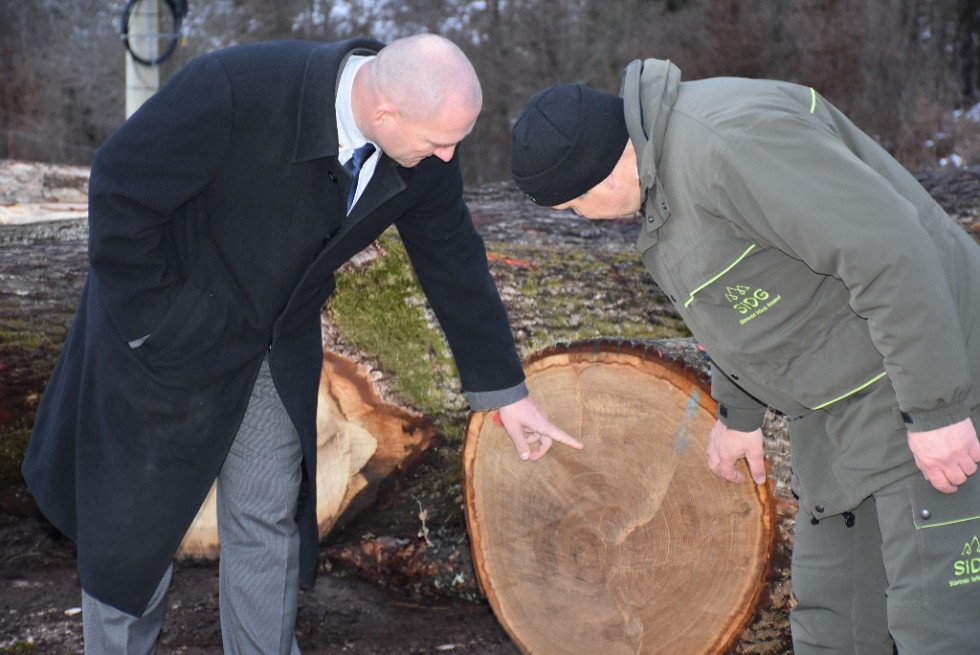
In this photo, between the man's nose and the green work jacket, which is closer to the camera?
the green work jacket

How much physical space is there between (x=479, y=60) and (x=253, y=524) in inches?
556

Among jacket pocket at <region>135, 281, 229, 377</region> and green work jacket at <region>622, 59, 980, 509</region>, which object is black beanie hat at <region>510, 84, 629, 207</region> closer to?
green work jacket at <region>622, 59, 980, 509</region>

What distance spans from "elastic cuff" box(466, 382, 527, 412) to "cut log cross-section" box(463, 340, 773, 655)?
76 millimetres

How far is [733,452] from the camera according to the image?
2348 mm

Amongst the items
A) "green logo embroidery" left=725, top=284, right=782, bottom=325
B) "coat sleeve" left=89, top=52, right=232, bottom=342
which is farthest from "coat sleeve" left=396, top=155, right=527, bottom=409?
"green logo embroidery" left=725, top=284, right=782, bottom=325

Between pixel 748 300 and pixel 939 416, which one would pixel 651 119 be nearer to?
pixel 748 300

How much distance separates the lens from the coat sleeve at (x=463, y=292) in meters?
2.58

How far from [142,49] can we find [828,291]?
906cm

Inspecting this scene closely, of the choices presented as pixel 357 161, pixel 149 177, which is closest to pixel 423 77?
pixel 357 161

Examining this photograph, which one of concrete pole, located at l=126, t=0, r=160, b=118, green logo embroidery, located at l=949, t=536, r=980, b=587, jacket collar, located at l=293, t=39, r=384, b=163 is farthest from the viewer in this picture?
concrete pole, located at l=126, t=0, r=160, b=118

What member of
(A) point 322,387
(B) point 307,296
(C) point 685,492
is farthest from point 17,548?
(C) point 685,492

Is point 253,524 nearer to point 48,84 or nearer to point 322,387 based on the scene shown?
point 322,387

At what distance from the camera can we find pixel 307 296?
7.88ft

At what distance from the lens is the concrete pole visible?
371 inches
